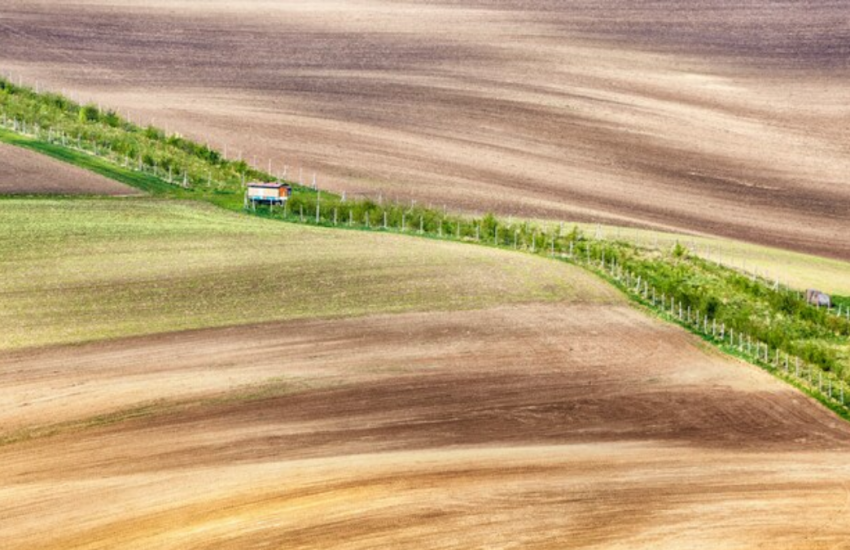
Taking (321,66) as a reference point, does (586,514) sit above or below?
below

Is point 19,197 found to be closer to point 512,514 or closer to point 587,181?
point 587,181

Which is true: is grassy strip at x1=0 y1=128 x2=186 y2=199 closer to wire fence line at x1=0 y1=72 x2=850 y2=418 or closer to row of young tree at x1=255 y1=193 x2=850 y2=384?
wire fence line at x1=0 y1=72 x2=850 y2=418

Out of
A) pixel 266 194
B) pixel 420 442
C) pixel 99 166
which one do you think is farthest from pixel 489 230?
pixel 420 442

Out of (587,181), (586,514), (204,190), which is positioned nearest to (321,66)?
(587,181)

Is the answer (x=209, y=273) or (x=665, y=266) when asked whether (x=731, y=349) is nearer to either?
(x=665, y=266)

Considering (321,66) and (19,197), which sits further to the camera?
(321,66)

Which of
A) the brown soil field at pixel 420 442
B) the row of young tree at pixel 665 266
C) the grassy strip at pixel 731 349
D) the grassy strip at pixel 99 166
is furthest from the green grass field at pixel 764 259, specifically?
the grassy strip at pixel 99 166
